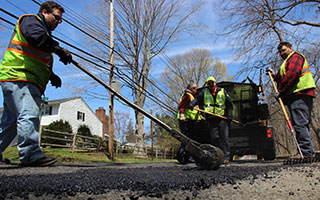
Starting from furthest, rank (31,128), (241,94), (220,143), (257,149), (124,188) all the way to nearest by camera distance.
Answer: (241,94), (257,149), (220,143), (31,128), (124,188)

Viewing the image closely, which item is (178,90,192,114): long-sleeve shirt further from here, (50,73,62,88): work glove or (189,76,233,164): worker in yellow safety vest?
(50,73,62,88): work glove

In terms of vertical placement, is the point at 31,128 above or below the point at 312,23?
below

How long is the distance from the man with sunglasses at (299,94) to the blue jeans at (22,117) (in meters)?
4.10

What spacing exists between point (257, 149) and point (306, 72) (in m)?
3.26

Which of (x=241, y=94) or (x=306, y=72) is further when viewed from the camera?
(x=241, y=94)

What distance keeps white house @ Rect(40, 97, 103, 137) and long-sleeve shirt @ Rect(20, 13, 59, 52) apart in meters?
28.8

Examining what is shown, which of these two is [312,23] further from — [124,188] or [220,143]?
[124,188]

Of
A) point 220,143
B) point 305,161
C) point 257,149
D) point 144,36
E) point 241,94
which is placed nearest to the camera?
point 305,161

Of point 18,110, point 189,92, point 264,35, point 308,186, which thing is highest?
point 264,35

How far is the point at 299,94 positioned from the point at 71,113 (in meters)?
33.8

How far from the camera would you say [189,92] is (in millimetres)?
6199

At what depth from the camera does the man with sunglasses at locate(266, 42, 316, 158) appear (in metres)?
4.27

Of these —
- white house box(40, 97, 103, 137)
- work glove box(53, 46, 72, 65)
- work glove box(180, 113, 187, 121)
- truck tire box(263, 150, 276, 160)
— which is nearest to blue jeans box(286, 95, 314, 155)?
work glove box(180, 113, 187, 121)

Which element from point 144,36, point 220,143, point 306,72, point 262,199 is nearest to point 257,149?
point 220,143
